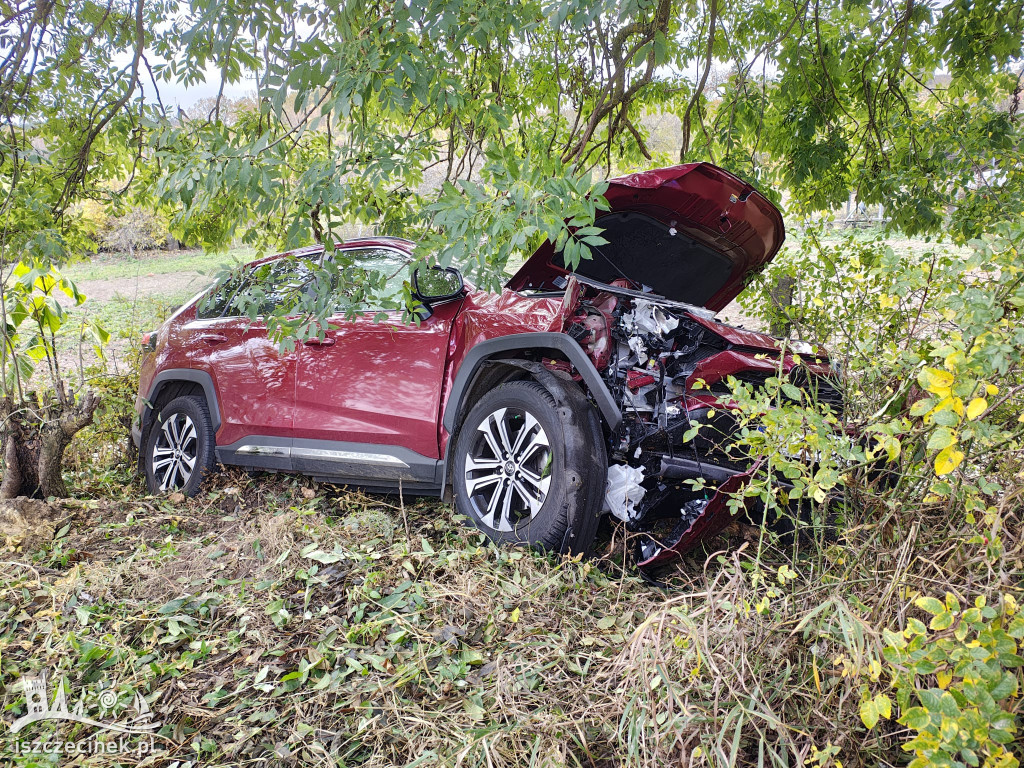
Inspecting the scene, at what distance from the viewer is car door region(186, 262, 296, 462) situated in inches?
181

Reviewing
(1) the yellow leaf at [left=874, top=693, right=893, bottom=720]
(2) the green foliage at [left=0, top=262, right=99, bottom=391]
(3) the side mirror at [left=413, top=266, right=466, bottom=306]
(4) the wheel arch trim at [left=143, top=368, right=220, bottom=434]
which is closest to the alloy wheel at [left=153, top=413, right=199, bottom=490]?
(4) the wheel arch trim at [left=143, top=368, right=220, bottom=434]

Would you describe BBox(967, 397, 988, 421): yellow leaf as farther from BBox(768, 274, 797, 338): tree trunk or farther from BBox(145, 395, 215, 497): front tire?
BBox(145, 395, 215, 497): front tire

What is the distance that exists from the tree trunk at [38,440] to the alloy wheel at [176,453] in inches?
22.5

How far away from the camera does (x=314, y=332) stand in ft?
11.9

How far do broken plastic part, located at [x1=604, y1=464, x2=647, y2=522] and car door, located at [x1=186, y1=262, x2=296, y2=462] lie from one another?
2.31 m

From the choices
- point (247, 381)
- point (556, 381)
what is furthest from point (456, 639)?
point (247, 381)

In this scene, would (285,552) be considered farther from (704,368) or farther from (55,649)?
(704,368)

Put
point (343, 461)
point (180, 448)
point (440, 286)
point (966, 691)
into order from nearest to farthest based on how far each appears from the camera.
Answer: point (966, 691) → point (440, 286) → point (343, 461) → point (180, 448)

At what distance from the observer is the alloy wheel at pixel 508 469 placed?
3.38 meters

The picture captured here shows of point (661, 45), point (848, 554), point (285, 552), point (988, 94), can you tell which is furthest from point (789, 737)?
point (988, 94)

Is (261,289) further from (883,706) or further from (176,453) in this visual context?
(883,706)

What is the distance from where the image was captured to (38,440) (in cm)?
496

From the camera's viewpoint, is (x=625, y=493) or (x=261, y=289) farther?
(x=261, y=289)

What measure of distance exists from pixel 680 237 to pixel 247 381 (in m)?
3.08
